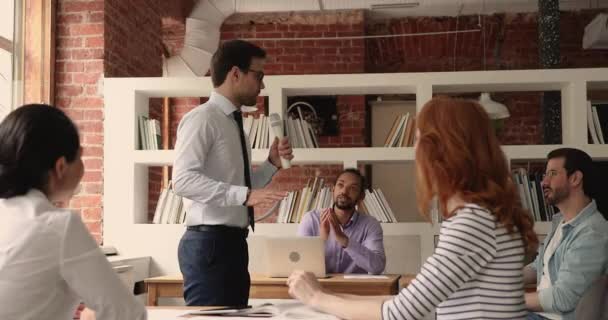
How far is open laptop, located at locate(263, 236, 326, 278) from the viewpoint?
3.48m

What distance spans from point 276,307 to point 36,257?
92 cm

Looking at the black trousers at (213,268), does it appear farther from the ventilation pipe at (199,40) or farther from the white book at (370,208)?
→ the ventilation pipe at (199,40)

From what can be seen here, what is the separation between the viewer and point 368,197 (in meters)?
4.78

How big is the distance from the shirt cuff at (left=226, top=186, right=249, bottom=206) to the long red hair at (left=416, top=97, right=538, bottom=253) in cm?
114

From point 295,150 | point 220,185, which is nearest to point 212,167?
point 220,185

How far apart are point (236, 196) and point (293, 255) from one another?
96 cm

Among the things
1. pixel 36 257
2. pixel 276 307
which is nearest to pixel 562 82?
pixel 276 307

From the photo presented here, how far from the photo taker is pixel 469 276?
151cm

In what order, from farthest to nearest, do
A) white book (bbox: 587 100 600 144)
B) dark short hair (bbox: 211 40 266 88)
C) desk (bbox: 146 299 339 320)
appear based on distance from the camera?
white book (bbox: 587 100 600 144) < dark short hair (bbox: 211 40 266 88) < desk (bbox: 146 299 339 320)

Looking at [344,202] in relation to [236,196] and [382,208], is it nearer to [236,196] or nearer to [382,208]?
[382,208]

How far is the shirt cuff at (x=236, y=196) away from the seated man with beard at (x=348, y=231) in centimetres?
141

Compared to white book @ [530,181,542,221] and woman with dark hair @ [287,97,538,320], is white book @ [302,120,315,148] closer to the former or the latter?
white book @ [530,181,542,221]

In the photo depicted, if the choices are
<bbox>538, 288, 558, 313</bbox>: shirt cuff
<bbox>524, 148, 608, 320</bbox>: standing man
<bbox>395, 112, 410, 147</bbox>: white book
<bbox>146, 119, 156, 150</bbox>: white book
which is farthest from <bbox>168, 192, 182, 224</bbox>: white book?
<bbox>538, 288, 558, 313</bbox>: shirt cuff

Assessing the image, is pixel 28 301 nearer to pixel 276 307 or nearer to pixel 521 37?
pixel 276 307
